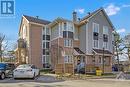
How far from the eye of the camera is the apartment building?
47250 millimetres

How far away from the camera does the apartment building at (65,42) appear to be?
47.2m

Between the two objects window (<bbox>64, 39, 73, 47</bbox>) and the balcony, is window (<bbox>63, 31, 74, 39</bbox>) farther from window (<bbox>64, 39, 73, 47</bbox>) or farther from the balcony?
the balcony

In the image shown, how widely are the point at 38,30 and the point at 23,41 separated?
13.2ft

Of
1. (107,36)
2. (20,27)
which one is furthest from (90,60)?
(20,27)

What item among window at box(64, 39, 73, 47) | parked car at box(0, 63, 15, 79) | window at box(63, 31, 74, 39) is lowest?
Answer: parked car at box(0, 63, 15, 79)

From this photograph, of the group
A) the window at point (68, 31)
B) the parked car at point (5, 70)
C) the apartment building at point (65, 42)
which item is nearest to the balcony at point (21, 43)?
the apartment building at point (65, 42)

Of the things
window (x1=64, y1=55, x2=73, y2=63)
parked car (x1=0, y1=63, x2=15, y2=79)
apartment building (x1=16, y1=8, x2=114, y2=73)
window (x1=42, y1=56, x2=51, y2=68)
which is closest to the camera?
parked car (x1=0, y1=63, x2=15, y2=79)

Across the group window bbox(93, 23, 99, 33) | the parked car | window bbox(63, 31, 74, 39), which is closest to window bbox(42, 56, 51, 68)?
window bbox(63, 31, 74, 39)

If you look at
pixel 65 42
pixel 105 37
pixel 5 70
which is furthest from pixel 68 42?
pixel 5 70

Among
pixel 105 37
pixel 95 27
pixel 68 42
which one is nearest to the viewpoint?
pixel 68 42

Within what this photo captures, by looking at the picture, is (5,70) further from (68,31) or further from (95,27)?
(95,27)

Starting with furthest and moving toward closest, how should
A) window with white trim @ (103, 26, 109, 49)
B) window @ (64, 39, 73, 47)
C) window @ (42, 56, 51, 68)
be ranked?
window with white trim @ (103, 26, 109, 49) < window @ (42, 56, 51, 68) < window @ (64, 39, 73, 47)

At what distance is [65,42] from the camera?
4753cm

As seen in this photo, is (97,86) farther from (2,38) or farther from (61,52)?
(2,38)
